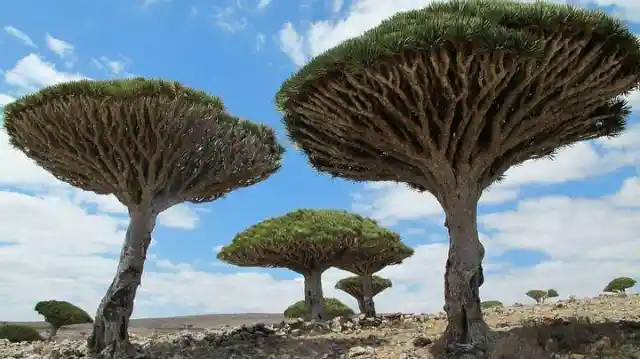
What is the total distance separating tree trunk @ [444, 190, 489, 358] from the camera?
1037 centimetres

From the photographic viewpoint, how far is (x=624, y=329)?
35.8 ft

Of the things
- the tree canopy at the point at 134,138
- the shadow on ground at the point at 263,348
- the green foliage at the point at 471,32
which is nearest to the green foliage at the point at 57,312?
the tree canopy at the point at 134,138

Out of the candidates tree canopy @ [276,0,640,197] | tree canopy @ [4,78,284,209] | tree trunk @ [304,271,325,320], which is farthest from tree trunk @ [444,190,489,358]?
tree trunk @ [304,271,325,320]

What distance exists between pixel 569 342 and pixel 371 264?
1346cm

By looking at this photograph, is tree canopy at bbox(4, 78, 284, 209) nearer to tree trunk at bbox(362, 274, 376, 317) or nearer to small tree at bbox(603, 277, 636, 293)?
tree trunk at bbox(362, 274, 376, 317)

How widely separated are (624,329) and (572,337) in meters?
1.56

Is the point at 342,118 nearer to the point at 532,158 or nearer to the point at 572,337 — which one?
the point at 532,158

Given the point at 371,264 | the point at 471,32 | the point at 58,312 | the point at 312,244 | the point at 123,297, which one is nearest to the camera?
the point at 471,32

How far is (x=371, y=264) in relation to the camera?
2327 cm

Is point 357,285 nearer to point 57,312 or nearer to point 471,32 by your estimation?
point 57,312

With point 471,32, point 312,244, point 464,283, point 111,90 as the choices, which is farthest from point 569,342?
point 312,244

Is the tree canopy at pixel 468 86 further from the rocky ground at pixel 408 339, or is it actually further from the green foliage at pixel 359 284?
the green foliage at pixel 359 284

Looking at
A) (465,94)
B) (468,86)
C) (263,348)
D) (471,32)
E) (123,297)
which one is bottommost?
(263,348)

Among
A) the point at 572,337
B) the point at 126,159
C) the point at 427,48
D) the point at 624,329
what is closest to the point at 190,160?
the point at 126,159
